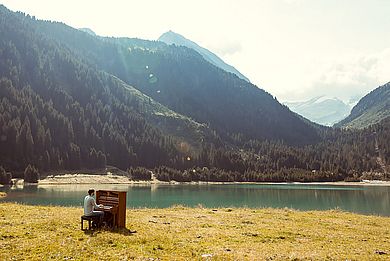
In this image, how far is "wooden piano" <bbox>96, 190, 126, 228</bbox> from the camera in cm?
2202

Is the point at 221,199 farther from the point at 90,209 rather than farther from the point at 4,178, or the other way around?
the point at 4,178

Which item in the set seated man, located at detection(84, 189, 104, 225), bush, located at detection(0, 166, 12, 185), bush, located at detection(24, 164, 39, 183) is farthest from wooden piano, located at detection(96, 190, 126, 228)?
bush, located at detection(24, 164, 39, 183)

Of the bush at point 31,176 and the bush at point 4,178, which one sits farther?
the bush at point 31,176

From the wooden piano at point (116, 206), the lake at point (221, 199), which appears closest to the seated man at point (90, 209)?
the wooden piano at point (116, 206)

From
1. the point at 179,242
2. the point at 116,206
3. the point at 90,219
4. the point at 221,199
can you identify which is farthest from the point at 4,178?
the point at 179,242

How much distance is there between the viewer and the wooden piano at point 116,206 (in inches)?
867

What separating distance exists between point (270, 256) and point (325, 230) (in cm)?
1231

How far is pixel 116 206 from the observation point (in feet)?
73.3

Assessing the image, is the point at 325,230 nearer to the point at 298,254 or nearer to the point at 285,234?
the point at 285,234

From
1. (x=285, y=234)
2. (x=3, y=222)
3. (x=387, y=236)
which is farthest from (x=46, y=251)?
(x=387, y=236)

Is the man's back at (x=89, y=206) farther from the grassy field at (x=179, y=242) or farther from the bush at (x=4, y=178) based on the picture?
the bush at (x=4, y=178)

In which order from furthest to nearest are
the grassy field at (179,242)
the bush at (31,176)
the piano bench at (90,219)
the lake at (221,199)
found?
the bush at (31,176)
the lake at (221,199)
the piano bench at (90,219)
the grassy field at (179,242)

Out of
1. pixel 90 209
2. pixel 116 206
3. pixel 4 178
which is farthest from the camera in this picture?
pixel 4 178

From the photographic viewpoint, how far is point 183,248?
59.1 ft
